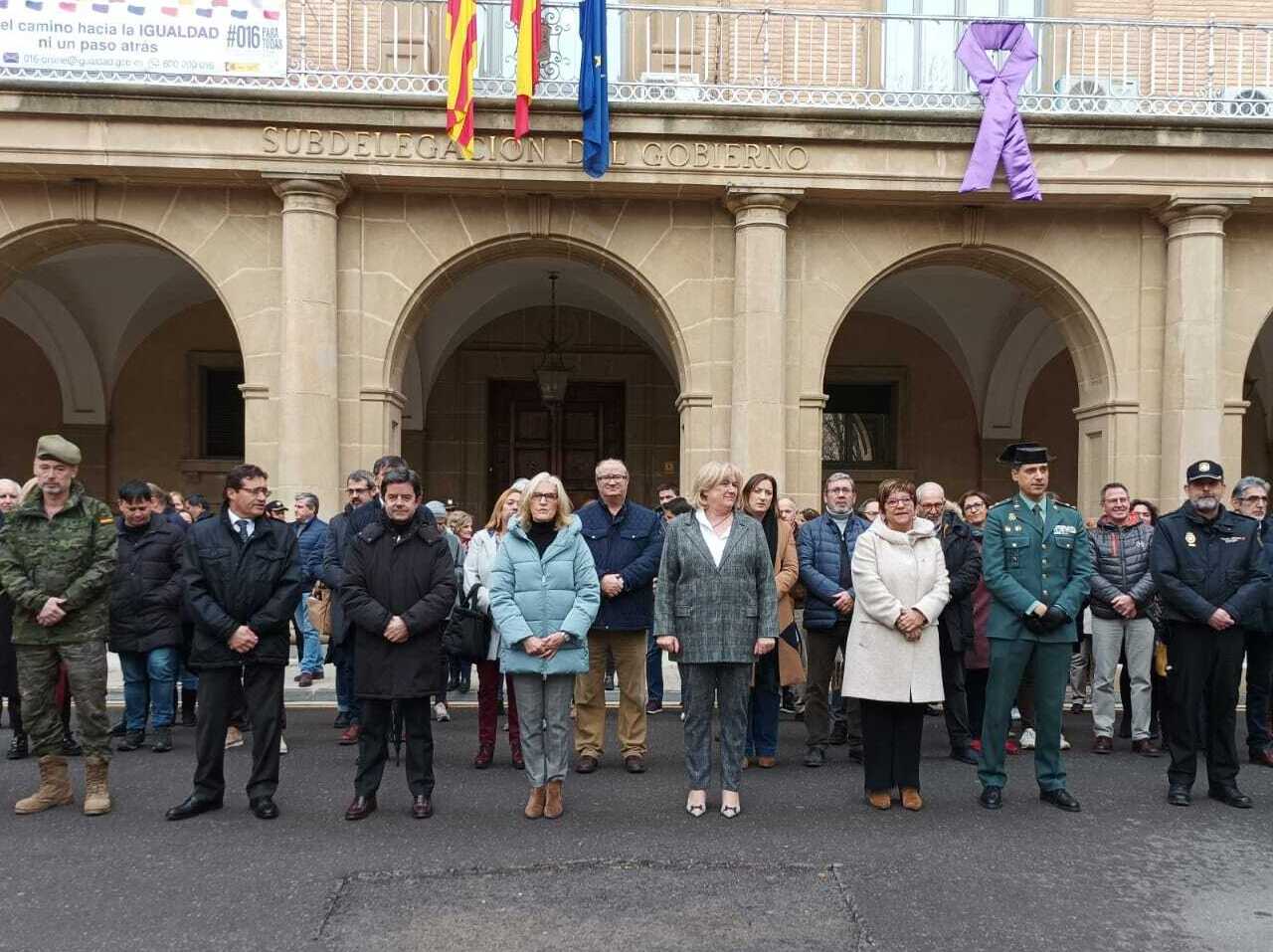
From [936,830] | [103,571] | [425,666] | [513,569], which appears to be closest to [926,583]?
[936,830]

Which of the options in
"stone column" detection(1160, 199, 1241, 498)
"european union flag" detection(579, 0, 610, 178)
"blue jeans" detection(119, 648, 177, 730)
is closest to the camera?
"blue jeans" detection(119, 648, 177, 730)

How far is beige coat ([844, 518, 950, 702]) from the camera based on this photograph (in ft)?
18.5

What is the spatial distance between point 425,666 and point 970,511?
4497 mm

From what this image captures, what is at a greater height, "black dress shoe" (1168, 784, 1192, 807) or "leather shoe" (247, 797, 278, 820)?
"leather shoe" (247, 797, 278, 820)

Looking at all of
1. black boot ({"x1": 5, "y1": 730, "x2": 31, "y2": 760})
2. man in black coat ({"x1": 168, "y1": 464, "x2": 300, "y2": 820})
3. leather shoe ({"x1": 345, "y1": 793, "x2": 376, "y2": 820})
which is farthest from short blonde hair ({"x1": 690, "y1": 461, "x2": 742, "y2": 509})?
black boot ({"x1": 5, "y1": 730, "x2": 31, "y2": 760})

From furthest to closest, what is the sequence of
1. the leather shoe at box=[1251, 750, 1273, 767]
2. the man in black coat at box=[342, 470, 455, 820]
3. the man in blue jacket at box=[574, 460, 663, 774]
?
the leather shoe at box=[1251, 750, 1273, 767]
the man in blue jacket at box=[574, 460, 663, 774]
the man in black coat at box=[342, 470, 455, 820]

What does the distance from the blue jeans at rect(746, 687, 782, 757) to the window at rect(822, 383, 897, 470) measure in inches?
453

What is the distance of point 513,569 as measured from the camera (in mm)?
5637

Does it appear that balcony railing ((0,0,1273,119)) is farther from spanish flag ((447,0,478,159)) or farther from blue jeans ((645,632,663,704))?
blue jeans ((645,632,663,704))

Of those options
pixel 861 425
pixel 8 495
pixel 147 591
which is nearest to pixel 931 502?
pixel 147 591

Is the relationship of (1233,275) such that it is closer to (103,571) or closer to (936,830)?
(936,830)

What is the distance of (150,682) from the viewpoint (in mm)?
7387

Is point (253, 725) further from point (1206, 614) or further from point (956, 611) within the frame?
point (1206, 614)

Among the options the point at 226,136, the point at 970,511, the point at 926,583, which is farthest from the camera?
the point at 226,136
